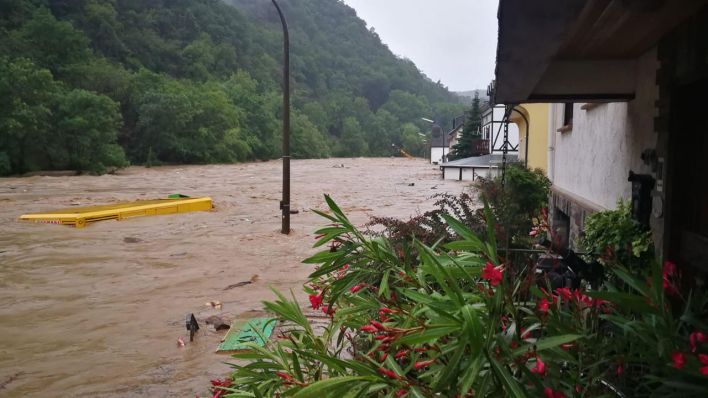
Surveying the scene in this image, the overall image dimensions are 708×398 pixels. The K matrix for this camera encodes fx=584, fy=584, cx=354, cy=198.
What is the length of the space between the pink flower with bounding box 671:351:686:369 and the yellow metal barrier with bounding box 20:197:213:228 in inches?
607

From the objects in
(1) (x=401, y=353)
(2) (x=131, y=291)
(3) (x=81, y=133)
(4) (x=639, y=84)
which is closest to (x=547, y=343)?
(1) (x=401, y=353)

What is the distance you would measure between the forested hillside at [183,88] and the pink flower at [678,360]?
3907 centimetres

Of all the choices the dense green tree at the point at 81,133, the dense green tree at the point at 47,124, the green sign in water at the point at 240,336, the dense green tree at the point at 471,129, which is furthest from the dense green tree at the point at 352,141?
the green sign in water at the point at 240,336

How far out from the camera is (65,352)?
6.00 meters

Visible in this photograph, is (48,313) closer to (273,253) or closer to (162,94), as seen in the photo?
(273,253)

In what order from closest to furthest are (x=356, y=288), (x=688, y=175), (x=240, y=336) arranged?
1. (x=356, y=288)
2. (x=688, y=175)
3. (x=240, y=336)

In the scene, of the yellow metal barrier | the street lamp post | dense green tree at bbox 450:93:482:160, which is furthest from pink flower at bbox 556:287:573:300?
dense green tree at bbox 450:93:482:160

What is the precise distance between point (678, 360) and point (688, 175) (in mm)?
2574

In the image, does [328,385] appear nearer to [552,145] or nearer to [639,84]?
[639,84]

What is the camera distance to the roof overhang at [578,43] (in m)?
2.65

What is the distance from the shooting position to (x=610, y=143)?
5688 mm

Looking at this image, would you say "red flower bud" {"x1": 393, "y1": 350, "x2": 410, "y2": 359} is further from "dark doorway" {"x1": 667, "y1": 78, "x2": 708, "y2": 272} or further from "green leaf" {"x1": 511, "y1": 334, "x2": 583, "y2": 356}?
"dark doorway" {"x1": 667, "y1": 78, "x2": 708, "y2": 272}

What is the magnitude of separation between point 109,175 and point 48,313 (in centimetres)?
3455

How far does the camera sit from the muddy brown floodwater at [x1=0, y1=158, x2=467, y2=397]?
5.36m
